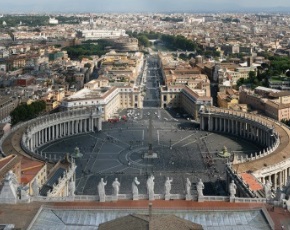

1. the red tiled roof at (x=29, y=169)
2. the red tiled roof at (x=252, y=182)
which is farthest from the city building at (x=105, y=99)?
the red tiled roof at (x=252, y=182)

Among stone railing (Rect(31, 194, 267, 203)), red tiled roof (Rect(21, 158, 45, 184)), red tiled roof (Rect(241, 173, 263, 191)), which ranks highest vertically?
stone railing (Rect(31, 194, 267, 203))

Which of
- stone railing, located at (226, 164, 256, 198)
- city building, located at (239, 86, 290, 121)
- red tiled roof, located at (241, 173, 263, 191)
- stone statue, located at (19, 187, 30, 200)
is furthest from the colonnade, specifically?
stone statue, located at (19, 187, 30, 200)

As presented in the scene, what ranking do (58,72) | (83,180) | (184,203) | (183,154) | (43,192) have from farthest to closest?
(58,72), (183,154), (83,180), (43,192), (184,203)

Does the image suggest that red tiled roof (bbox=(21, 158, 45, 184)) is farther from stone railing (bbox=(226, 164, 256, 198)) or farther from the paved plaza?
stone railing (bbox=(226, 164, 256, 198))

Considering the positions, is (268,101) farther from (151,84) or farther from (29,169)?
(29,169)

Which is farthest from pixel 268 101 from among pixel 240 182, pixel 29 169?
pixel 29 169

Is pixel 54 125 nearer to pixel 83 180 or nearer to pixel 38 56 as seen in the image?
pixel 83 180

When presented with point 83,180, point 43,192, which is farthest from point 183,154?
point 43,192

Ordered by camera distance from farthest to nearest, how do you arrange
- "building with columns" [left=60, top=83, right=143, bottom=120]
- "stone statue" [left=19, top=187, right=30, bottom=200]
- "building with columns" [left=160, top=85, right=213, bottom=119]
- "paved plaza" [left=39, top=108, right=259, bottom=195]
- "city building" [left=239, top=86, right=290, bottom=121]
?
"building with columns" [left=160, top=85, right=213, bottom=119] → "building with columns" [left=60, top=83, right=143, bottom=120] → "city building" [left=239, top=86, right=290, bottom=121] → "paved plaza" [left=39, top=108, right=259, bottom=195] → "stone statue" [left=19, top=187, right=30, bottom=200]

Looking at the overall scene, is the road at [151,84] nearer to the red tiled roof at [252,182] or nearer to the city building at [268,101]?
the city building at [268,101]
